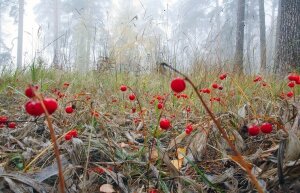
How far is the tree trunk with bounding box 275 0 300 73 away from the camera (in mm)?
4738

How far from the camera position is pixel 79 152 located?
1.21 meters

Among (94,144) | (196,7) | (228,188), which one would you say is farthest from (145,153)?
(196,7)

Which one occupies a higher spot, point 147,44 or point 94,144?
point 147,44

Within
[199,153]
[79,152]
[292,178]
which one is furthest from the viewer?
[199,153]

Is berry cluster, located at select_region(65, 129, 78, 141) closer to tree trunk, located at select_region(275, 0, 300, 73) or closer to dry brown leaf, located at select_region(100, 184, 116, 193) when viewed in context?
dry brown leaf, located at select_region(100, 184, 116, 193)

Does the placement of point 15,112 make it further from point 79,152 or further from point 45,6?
point 45,6

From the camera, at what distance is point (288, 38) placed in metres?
4.92

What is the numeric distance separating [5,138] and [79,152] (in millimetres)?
681

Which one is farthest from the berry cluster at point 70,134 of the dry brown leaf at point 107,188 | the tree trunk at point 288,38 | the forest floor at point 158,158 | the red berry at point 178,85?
the tree trunk at point 288,38

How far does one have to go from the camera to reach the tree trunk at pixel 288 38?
187 inches

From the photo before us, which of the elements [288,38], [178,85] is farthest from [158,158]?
[288,38]

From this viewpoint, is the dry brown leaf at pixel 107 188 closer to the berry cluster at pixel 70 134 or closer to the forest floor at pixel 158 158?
the forest floor at pixel 158 158

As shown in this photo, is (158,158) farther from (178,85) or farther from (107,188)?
(178,85)

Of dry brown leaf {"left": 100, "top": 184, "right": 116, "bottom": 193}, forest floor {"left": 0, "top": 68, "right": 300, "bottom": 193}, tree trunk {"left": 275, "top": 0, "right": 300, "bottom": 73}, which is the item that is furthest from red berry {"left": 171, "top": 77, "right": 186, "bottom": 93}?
tree trunk {"left": 275, "top": 0, "right": 300, "bottom": 73}
